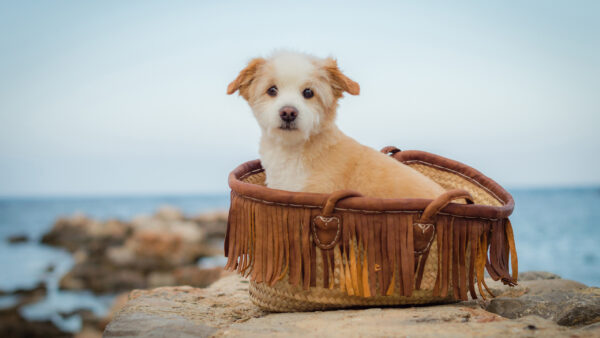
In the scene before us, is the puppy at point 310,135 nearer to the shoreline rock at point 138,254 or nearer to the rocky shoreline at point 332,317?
the rocky shoreline at point 332,317

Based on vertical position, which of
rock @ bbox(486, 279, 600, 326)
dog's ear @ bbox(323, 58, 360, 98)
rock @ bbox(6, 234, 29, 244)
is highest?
dog's ear @ bbox(323, 58, 360, 98)

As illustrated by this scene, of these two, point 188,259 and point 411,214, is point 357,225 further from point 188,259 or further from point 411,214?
point 188,259

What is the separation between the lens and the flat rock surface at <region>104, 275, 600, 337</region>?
1.95 metres

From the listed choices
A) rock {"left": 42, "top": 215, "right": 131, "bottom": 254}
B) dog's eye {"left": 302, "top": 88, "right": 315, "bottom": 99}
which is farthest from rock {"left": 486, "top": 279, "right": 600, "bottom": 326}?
rock {"left": 42, "top": 215, "right": 131, "bottom": 254}

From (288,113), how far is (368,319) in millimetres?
1217

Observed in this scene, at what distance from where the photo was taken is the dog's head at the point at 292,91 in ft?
9.03

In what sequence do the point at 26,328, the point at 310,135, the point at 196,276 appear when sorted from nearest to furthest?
the point at 310,135 < the point at 26,328 < the point at 196,276

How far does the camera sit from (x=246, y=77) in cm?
301

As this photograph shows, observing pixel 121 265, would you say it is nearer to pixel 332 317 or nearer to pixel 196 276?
pixel 196 276

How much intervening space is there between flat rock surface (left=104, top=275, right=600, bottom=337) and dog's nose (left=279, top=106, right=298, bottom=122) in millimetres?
1105

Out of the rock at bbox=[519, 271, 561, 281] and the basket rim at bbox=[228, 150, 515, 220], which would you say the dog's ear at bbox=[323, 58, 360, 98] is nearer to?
the basket rim at bbox=[228, 150, 515, 220]

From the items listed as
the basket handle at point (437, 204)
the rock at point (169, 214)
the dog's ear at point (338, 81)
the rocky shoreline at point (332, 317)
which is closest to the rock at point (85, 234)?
the rock at point (169, 214)

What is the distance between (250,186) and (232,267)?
0.56 metres

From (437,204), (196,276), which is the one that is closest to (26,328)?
(196,276)
